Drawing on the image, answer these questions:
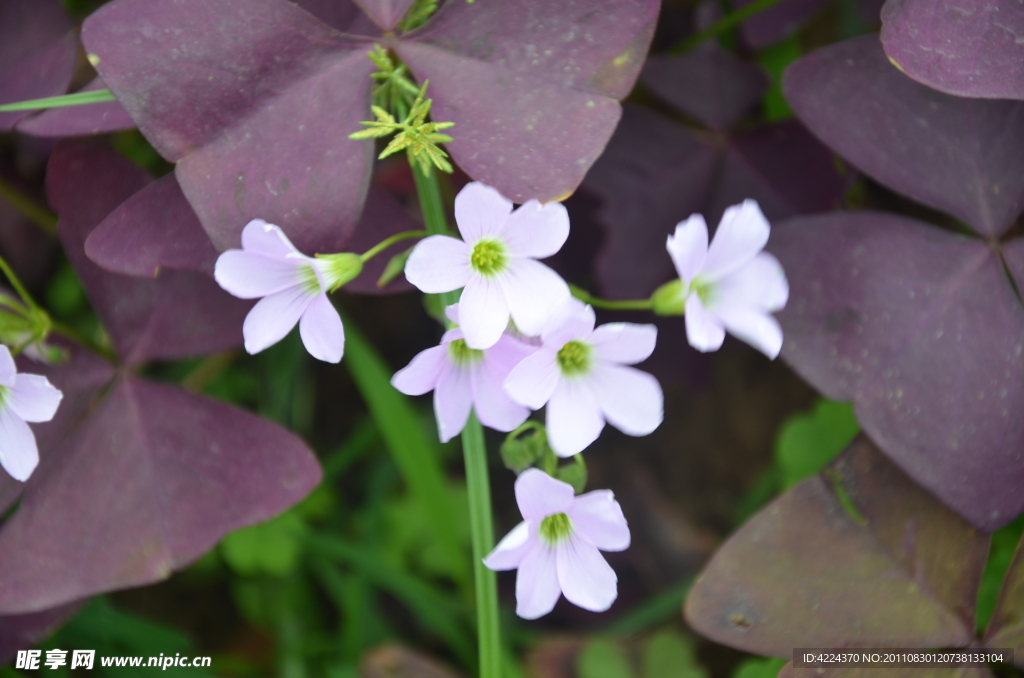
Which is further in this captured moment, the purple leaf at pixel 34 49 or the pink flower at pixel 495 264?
the purple leaf at pixel 34 49

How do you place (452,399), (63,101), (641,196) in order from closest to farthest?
(452,399) < (63,101) < (641,196)

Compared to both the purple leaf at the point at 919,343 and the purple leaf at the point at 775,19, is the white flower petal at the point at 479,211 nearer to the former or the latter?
the purple leaf at the point at 919,343

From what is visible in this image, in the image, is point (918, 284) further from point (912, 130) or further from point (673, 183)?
point (673, 183)

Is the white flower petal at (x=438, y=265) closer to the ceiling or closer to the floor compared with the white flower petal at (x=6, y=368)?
closer to the ceiling

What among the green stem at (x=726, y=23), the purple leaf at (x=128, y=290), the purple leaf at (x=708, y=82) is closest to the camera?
the purple leaf at (x=128, y=290)

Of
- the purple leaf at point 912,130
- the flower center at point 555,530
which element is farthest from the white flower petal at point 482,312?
the purple leaf at point 912,130

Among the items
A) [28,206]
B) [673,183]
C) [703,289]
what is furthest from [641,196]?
[28,206]
